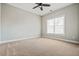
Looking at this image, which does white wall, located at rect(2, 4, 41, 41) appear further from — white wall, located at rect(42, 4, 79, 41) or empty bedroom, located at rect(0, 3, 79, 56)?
white wall, located at rect(42, 4, 79, 41)

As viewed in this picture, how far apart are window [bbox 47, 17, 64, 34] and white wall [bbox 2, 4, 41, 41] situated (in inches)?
48.9

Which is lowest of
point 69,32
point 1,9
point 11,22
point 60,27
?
point 69,32

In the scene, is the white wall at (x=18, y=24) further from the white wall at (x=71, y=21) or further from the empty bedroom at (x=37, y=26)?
the white wall at (x=71, y=21)

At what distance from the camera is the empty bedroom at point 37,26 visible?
3629 millimetres

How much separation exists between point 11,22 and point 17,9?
113 centimetres

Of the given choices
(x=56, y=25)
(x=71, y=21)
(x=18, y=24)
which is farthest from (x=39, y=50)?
(x=56, y=25)

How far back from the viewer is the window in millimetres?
5144

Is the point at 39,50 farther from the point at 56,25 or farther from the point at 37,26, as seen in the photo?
the point at 37,26

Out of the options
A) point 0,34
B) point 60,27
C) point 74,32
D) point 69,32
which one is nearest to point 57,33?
point 60,27

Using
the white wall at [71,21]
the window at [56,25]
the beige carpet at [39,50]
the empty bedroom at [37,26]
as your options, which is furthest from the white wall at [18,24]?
the white wall at [71,21]

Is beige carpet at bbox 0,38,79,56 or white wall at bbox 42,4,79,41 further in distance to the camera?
white wall at bbox 42,4,79,41

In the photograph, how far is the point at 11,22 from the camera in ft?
15.0

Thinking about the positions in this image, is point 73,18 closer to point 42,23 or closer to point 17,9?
point 42,23

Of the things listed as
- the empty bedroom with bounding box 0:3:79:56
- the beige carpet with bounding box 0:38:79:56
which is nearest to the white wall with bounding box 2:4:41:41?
the empty bedroom with bounding box 0:3:79:56
